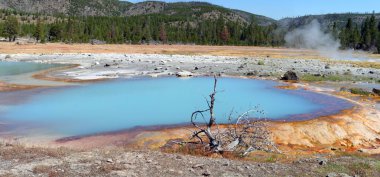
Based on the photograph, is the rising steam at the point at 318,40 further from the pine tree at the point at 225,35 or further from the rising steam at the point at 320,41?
the pine tree at the point at 225,35

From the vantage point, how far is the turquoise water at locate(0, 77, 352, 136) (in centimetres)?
1599

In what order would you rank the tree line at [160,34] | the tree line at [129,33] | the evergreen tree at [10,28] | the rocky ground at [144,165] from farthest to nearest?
the tree line at [129,33], the tree line at [160,34], the evergreen tree at [10,28], the rocky ground at [144,165]

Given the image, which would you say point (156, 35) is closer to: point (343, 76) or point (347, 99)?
point (343, 76)

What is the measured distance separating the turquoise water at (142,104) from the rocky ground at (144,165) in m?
4.83

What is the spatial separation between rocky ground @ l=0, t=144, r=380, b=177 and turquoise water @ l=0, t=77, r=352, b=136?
4.83 m

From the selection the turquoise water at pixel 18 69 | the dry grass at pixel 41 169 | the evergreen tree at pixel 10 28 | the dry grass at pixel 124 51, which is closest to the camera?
the dry grass at pixel 41 169

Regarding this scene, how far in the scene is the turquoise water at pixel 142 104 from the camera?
1599cm

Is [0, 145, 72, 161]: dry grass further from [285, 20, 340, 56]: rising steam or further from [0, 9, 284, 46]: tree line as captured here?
[0, 9, 284, 46]: tree line

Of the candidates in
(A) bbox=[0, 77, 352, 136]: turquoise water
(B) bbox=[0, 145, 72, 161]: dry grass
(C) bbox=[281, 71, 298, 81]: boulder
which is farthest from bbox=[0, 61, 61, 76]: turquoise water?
(B) bbox=[0, 145, 72, 161]: dry grass

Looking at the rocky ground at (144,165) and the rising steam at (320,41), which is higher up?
the rising steam at (320,41)

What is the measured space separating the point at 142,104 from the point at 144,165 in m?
11.9

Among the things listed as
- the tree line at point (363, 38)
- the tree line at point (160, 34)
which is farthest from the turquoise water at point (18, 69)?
the tree line at point (363, 38)

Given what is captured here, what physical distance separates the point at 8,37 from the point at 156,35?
37615 mm

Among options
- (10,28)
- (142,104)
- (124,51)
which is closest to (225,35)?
(124,51)
